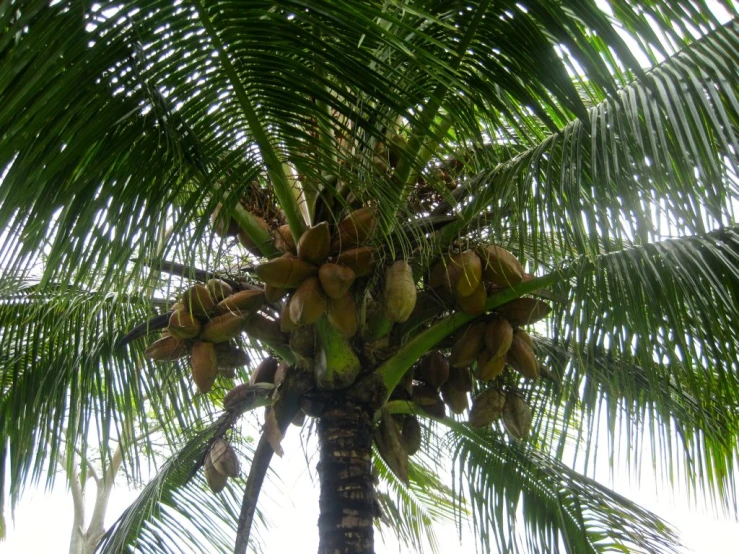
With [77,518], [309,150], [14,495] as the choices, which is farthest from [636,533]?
[77,518]

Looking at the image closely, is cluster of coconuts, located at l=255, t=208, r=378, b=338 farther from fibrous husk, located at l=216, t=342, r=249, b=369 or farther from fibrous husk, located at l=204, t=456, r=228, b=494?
fibrous husk, located at l=204, t=456, r=228, b=494

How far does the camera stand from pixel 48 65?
1581 mm

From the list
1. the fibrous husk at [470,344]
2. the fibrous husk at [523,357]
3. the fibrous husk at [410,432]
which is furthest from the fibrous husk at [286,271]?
the fibrous husk at [410,432]

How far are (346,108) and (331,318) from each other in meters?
0.73

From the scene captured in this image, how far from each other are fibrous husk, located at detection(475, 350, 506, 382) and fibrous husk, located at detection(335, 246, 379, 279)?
0.57 m

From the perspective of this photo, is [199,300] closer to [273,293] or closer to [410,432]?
[273,293]

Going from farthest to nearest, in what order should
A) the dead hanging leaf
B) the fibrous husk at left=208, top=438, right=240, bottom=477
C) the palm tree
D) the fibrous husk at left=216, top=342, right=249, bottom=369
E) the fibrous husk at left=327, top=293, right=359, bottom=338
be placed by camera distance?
the fibrous husk at left=208, top=438, right=240, bottom=477 → the fibrous husk at left=216, top=342, right=249, bottom=369 → the dead hanging leaf → the fibrous husk at left=327, top=293, right=359, bottom=338 → the palm tree

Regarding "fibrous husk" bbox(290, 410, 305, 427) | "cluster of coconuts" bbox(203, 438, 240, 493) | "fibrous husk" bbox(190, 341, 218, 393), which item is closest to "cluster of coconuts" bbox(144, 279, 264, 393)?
"fibrous husk" bbox(190, 341, 218, 393)

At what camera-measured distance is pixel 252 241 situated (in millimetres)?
2643

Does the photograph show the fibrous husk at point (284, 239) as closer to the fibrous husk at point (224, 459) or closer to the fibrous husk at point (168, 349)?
the fibrous husk at point (168, 349)

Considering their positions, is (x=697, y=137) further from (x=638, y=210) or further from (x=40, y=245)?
(x=40, y=245)

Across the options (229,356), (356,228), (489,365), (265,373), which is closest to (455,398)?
(489,365)

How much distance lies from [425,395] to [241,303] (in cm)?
81

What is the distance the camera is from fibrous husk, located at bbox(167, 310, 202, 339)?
257 centimetres
